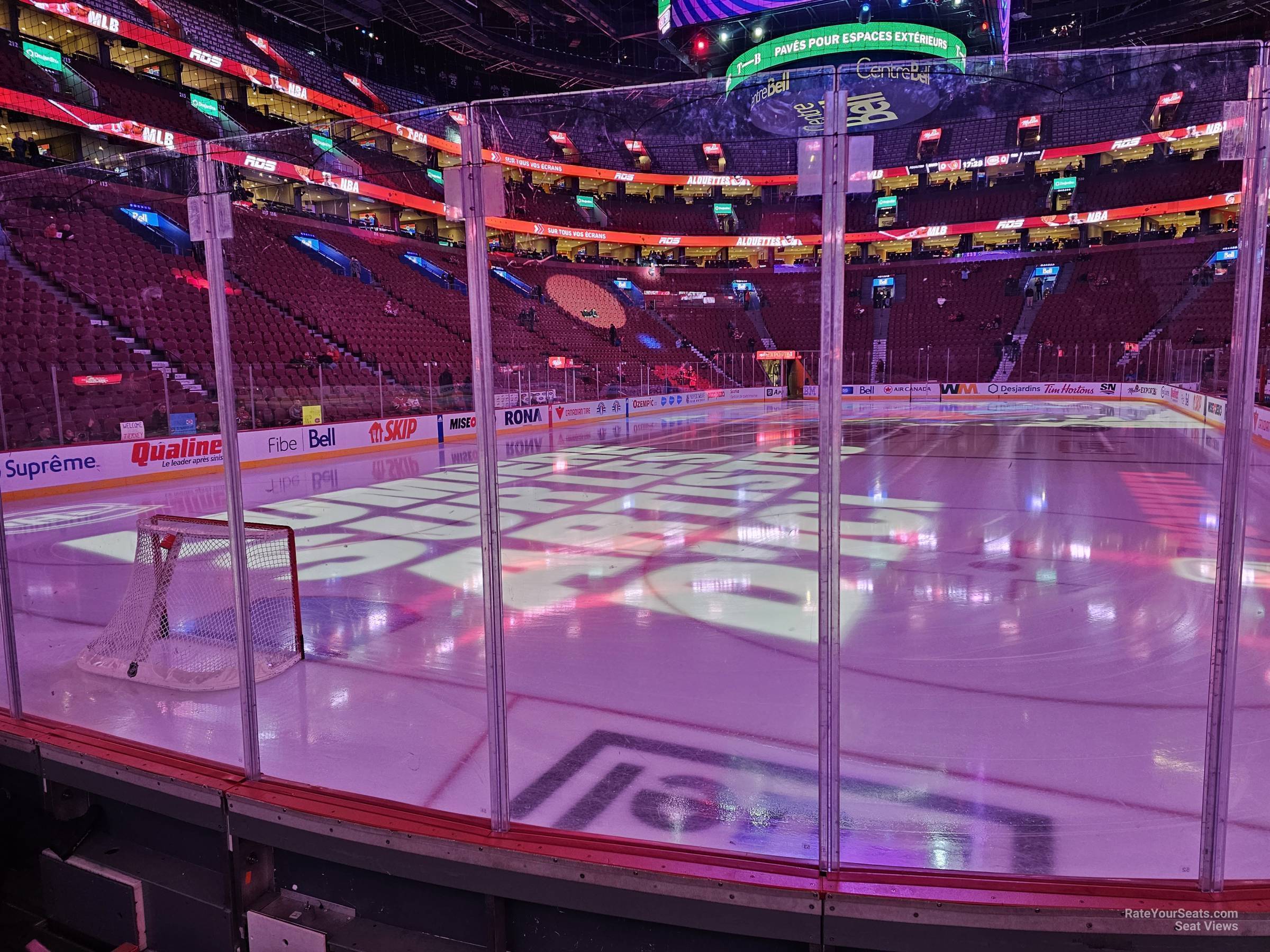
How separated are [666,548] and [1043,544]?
3.57m

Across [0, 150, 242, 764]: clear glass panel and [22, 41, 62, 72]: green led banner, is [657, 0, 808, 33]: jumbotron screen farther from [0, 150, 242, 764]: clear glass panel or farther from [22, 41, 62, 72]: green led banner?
[22, 41, 62, 72]: green led banner

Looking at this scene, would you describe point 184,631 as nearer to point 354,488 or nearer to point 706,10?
point 354,488

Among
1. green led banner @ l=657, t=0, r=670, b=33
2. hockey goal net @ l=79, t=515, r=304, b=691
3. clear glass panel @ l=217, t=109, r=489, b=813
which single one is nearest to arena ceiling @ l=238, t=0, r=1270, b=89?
green led banner @ l=657, t=0, r=670, b=33

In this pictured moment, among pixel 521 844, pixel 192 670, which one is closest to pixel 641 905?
pixel 521 844

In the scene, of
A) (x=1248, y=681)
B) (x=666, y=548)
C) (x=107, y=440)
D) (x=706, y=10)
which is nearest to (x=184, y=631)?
(x=666, y=548)

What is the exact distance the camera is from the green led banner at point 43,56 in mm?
21531

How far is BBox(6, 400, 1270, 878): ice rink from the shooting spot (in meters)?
2.98

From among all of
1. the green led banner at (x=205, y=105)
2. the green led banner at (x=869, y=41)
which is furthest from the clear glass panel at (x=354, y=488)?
the green led banner at (x=205, y=105)

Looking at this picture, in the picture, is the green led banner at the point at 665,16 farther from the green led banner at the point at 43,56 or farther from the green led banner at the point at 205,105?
the green led banner at the point at 43,56

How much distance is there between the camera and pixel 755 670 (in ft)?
14.7

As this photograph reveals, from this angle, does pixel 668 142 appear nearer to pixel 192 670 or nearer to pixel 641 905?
pixel 641 905

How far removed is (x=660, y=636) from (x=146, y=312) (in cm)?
1404

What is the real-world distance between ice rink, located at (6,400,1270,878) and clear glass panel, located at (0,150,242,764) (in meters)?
0.05

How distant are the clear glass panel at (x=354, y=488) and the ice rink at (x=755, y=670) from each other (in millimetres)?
37
